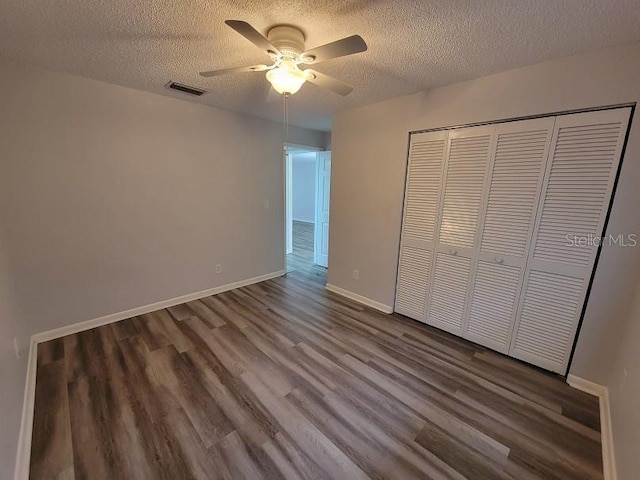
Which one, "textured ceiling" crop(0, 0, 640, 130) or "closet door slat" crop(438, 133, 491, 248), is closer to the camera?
"textured ceiling" crop(0, 0, 640, 130)

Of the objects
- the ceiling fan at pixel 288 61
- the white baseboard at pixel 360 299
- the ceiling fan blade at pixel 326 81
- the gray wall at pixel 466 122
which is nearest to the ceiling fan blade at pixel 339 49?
the ceiling fan at pixel 288 61

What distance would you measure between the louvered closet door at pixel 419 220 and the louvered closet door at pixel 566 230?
0.79 meters

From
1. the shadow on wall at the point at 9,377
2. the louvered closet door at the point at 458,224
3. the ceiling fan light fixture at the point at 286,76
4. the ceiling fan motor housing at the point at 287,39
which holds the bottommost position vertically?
the shadow on wall at the point at 9,377

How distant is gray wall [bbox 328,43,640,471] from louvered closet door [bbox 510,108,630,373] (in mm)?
72

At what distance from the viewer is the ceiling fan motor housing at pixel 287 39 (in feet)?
4.94

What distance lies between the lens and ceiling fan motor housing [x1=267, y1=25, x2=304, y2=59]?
151 centimetres

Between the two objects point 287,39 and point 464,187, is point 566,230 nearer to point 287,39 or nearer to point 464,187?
point 464,187

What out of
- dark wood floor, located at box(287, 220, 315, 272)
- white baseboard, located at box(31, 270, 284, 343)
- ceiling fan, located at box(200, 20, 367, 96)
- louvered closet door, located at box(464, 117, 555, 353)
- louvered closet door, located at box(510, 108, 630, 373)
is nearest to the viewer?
ceiling fan, located at box(200, 20, 367, 96)

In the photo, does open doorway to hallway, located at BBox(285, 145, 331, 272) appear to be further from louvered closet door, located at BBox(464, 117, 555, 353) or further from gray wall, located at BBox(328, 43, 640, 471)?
louvered closet door, located at BBox(464, 117, 555, 353)

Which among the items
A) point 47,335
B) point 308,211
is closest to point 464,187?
point 47,335

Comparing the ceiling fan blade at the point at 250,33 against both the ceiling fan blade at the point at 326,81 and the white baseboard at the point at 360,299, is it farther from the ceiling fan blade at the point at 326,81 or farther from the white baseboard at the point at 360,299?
the white baseboard at the point at 360,299

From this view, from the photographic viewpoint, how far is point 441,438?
153cm

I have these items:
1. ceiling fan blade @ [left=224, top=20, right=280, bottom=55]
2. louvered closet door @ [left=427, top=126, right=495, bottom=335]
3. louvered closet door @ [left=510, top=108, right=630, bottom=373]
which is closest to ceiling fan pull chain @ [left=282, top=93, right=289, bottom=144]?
ceiling fan blade @ [left=224, top=20, right=280, bottom=55]

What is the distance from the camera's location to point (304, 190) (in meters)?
9.80
